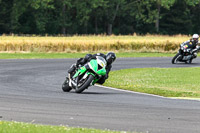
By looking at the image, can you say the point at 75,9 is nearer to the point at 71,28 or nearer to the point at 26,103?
the point at 71,28

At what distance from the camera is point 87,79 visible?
16.1 m

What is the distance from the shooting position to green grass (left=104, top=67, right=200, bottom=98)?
1770 centimetres

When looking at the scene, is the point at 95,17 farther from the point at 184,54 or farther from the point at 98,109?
the point at 98,109

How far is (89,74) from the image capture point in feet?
53.0

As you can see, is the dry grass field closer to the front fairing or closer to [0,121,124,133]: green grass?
the front fairing

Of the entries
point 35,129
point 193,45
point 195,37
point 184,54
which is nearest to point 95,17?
point 184,54

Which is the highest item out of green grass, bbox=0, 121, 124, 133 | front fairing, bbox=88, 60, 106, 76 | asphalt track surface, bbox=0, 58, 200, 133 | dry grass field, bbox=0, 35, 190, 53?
front fairing, bbox=88, 60, 106, 76

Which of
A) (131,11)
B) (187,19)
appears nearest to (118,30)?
(131,11)

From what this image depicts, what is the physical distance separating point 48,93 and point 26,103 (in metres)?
2.93

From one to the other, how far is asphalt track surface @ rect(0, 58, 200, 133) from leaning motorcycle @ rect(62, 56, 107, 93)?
323mm

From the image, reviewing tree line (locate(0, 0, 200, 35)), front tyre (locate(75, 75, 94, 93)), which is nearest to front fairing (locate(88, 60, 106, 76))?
front tyre (locate(75, 75, 94, 93))

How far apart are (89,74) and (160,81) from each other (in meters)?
6.21

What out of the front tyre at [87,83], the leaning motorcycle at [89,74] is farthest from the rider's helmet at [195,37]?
the front tyre at [87,83]

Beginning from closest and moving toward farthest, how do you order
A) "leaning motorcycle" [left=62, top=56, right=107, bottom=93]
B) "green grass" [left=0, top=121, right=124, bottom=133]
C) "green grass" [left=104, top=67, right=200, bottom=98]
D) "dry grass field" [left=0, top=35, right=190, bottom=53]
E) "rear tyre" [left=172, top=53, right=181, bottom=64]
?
"green grass" [left=0, top=121, right=124, bottom=133]
"leaning motorcycle" [left=62, top=56, right=107, bottom=93]
"green grass" [left=104, top=67, right=200, bottom=98]
"rear tyre" [left=172, top=53, right=181, bottom=64]
"dry grass field" [left=0, top=35, right=190, bottom=53]
